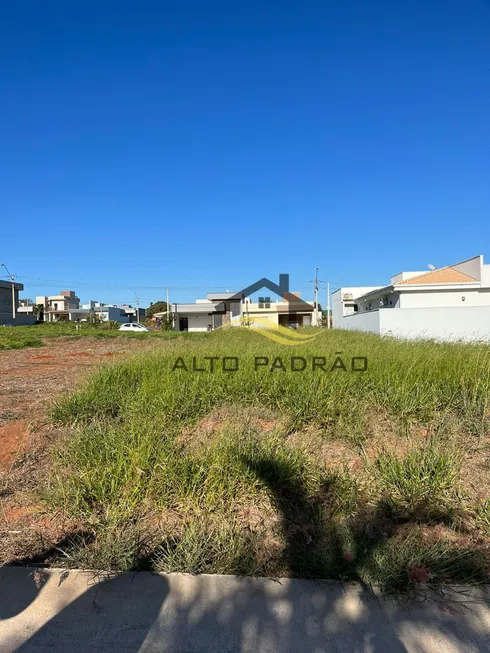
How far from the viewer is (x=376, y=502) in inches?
99.3

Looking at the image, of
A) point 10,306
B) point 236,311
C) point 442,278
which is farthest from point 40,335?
point 10,306

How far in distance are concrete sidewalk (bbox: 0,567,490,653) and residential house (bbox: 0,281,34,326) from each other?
53332mm

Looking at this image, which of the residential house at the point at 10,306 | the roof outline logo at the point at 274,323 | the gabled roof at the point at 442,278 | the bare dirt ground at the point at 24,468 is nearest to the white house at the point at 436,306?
the gabled roof at the point at 442,278

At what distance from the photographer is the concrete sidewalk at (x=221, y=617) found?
1623 millimetres

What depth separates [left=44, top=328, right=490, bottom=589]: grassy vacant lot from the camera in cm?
208

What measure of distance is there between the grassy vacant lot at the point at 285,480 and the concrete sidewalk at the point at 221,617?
4.6 inches

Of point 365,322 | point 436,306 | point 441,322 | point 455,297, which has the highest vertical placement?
point 455,297

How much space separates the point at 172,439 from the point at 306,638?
1804 mm

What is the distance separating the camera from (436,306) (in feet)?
62.8

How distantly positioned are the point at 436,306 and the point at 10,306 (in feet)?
193

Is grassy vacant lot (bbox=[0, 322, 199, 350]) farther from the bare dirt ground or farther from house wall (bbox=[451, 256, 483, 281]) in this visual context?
house wall (bbox=[451, 256, 483, 281])

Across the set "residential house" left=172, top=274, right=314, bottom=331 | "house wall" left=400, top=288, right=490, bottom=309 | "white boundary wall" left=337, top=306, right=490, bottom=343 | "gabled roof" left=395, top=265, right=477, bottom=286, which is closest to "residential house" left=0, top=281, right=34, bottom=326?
"residential house" left=172, top=274, right=314, bottom=331

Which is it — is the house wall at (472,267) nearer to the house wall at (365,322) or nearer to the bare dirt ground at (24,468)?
the house wall at (365,322)

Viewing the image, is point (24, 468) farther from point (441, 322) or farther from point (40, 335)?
point (40, 335)
